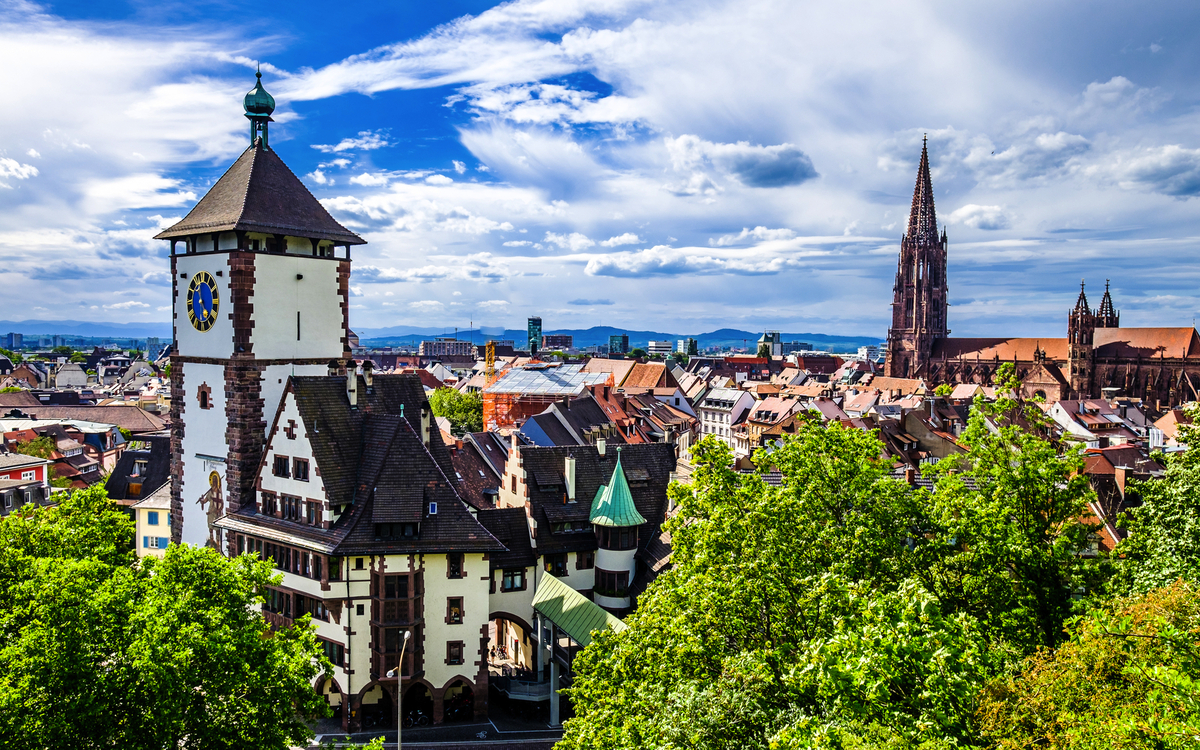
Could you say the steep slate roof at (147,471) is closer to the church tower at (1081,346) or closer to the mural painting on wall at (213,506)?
the mural painting on wall at (213,506)

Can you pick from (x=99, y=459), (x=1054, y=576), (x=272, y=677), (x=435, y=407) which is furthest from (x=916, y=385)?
(x=272, y=677)

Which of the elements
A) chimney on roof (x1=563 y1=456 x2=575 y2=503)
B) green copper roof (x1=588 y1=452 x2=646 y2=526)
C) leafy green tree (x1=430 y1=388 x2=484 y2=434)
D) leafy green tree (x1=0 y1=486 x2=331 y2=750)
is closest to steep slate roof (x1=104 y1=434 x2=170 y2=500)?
chimney on roof (x1=563 y1=456 x2=575 y2=503)

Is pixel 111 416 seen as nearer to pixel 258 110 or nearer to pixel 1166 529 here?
pixel 258 110

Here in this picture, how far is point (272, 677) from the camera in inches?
992

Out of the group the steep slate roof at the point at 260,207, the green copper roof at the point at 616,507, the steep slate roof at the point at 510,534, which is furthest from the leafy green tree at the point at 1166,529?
the steep slate roof at the point at 260,207

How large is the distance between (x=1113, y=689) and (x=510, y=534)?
34.0 meters

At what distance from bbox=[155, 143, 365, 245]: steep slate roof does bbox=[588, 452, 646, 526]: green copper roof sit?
19.3 metres

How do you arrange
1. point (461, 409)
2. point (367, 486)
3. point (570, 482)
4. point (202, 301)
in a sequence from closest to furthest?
point (367, 486)
point (202, 301)
point (570, 482)
point (461, 409)

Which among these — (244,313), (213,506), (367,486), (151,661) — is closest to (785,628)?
(151,661)

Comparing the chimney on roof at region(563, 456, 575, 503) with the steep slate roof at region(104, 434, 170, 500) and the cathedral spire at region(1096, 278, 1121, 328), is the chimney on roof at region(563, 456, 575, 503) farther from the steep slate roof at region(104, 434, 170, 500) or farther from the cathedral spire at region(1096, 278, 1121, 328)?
the cathedral spire at region(1096, 278, 1121, 328)

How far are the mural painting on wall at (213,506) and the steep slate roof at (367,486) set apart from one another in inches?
62.8

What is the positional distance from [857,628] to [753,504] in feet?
22.8

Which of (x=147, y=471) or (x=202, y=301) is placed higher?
(x=202, y=301)

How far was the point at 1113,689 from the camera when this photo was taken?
17.2 m
